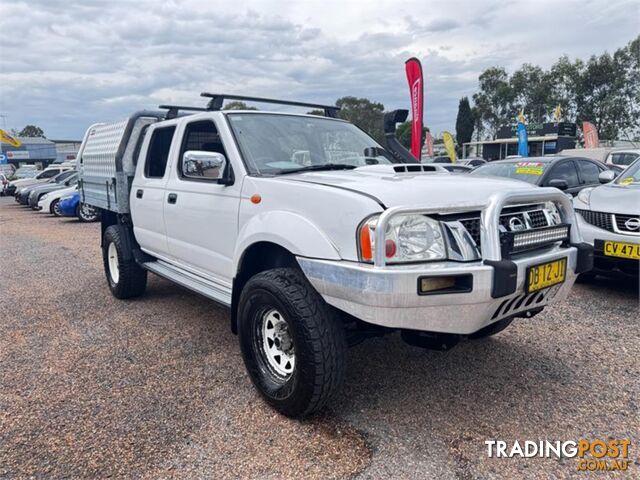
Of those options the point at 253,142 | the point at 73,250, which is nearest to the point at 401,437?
the point at 253,142

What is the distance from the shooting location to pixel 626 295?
5348 mm

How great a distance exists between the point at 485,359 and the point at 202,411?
82.7 inches

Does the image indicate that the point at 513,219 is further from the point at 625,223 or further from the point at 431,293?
the point at 625,223

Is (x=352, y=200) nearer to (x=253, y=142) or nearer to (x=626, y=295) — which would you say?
(x=253, y=142)

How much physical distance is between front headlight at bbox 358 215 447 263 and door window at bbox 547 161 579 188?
5433 mm

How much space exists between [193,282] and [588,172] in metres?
6.78

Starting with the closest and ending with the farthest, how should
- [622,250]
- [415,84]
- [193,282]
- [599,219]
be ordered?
[193,282], [622,250], [599,219], [415,84]

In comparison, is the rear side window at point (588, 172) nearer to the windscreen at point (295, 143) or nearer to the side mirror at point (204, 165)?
the windscreen at point (295, 143)

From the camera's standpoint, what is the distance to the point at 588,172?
7.94 metres

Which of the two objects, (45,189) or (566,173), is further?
(45,189)

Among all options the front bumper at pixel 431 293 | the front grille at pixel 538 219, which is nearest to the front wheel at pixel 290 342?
the front bumper at pixel 431 293

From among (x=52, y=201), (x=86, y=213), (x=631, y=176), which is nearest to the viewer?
(x=631, y=176)

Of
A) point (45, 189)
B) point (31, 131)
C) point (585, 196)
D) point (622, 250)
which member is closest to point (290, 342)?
point (622, 250)

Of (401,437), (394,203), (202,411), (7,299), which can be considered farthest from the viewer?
(7,299)
